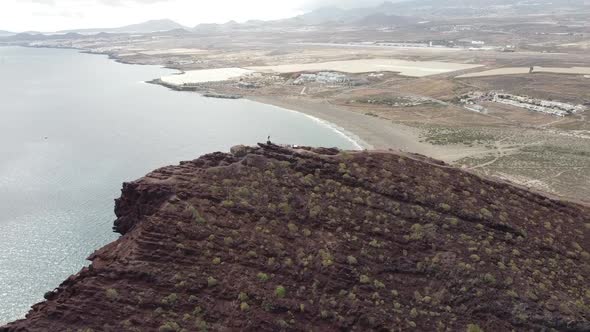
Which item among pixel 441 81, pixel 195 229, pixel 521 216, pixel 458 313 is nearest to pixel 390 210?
pixel 458 313

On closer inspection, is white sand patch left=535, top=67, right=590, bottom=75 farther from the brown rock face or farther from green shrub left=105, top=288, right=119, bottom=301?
green shrub left=105, top=288, right=119, bottom=301

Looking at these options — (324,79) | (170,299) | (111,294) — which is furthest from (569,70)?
(111,294)

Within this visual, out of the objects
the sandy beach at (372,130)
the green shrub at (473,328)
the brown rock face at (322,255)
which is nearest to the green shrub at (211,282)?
the brown rock face at (322,255)

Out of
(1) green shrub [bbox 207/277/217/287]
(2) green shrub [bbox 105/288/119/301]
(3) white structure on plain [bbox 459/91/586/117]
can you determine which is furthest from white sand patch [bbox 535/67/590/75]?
(2) green shrub [bbox 105/288/119/301]

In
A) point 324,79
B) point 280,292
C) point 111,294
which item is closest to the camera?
point 111,294

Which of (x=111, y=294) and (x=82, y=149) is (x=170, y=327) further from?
(x=82, y=149)

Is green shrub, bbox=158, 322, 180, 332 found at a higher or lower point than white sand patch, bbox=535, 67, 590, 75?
lower

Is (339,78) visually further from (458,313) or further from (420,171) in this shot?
(458,313)

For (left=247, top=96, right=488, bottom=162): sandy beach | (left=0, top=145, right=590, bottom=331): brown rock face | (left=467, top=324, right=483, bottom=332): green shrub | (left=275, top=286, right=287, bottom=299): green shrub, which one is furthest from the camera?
(left=247, top=96, right=488, bottom=162): sandy beach
